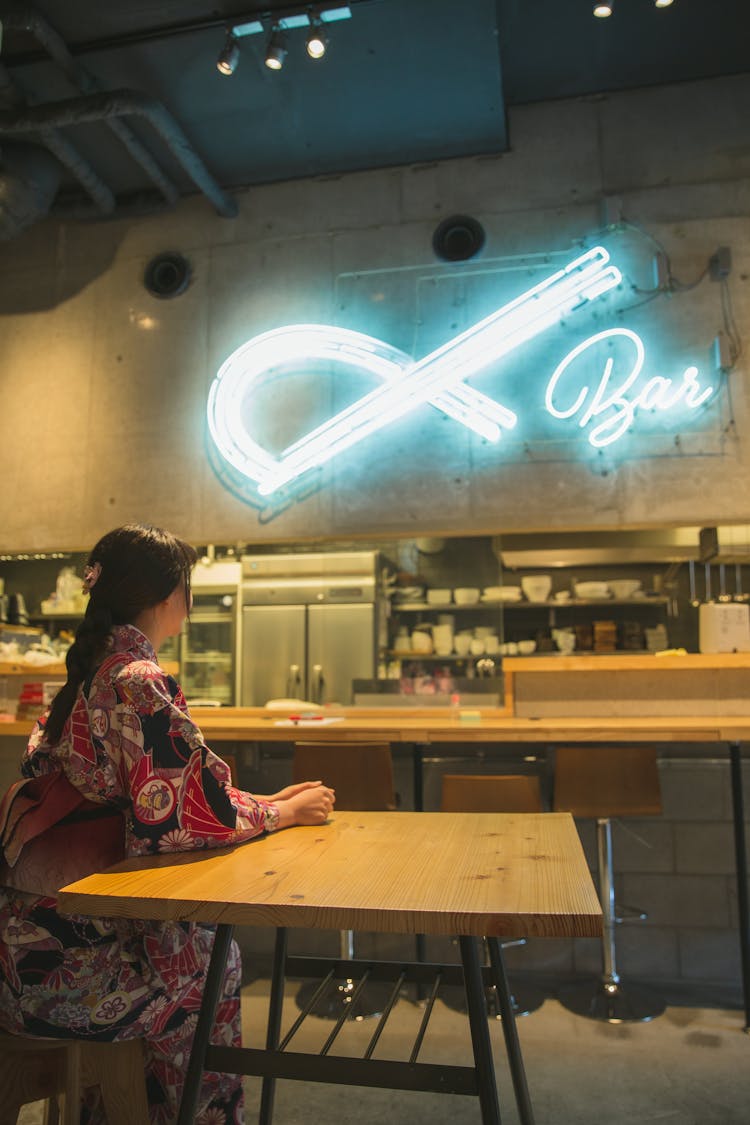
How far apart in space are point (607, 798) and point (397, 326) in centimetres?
298

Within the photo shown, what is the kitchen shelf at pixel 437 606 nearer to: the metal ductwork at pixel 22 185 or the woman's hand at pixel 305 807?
the metal ductwork at pixel 22 185

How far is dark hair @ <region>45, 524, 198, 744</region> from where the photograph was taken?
1824 millimetres

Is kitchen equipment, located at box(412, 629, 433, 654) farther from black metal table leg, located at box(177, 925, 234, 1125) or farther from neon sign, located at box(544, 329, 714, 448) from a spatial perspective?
black metal table leg, located at box(177, 925, 234, 1125)

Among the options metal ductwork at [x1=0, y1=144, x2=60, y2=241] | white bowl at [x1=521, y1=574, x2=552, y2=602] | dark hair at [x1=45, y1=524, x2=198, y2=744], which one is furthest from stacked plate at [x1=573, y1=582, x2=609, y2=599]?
dark hair at [x1=45, y1=524, x2=198, y2=744]

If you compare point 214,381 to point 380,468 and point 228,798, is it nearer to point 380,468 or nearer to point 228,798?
point 380,468

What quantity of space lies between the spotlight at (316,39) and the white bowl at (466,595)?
10.3 feet

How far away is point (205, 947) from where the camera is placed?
5.97ft

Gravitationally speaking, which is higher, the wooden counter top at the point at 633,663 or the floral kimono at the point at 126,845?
the wooden counter top at the point at 633,663

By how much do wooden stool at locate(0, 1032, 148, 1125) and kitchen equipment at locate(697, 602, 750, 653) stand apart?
3559 mm

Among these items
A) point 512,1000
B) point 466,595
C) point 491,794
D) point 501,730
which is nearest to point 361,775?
point 491,794

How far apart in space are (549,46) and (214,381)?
270 centimetres

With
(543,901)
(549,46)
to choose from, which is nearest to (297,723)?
(543,901)

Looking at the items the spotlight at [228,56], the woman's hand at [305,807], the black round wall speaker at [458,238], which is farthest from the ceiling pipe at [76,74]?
the woman's hand at [305,807]

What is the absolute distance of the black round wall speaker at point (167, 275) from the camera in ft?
17.3
